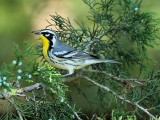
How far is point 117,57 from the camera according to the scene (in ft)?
9.11

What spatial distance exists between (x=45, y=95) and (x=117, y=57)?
612 millimetres

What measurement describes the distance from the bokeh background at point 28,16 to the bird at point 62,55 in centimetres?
74

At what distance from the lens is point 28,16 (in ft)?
14.7

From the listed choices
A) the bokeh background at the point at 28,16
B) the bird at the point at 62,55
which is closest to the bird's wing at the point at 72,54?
the bird at the point at 62,55

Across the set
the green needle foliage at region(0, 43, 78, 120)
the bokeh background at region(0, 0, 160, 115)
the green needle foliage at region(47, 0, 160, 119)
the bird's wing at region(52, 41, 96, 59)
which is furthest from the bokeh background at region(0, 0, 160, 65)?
the green needle foliage at region(0, 43, 78, 120)

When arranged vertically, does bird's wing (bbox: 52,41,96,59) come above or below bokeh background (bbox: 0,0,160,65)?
below

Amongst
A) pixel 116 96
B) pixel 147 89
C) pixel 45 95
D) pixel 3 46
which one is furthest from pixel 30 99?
pixel 3 46

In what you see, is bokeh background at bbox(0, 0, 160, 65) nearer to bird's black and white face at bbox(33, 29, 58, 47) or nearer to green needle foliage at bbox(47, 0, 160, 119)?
bird's black and white face at bbox(33, 29, 58, 47)

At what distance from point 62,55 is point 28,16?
133 cm

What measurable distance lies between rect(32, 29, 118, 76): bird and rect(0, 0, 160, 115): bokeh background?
0.74 m

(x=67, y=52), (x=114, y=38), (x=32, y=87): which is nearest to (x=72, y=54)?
(x=67, y=52)

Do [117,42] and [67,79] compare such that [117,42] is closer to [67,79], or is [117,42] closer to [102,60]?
[102,60]

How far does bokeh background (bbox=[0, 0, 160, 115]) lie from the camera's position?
4.18 metres

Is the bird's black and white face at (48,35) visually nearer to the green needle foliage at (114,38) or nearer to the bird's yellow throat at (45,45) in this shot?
the bird's yellow throat at (45,45)
